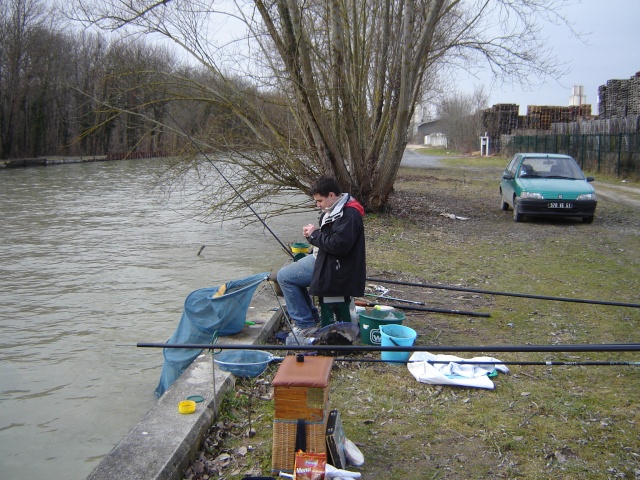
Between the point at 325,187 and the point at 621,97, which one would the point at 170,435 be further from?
the point at 621,97

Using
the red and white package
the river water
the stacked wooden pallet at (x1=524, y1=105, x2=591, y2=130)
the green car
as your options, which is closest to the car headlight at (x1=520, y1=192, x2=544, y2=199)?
the green car

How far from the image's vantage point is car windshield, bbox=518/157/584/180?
49.9 ft

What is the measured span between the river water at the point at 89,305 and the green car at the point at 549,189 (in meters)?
5.33

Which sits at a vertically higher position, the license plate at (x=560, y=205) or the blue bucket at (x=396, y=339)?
the license plate at (x=560, y=205)

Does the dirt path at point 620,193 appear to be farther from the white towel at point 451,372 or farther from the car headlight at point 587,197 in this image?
the white towel at point 451,372

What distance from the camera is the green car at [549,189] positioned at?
14195mm

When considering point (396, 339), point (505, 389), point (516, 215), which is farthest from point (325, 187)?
point (516, 215)

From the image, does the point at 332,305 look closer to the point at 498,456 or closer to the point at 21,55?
the point at 498,456

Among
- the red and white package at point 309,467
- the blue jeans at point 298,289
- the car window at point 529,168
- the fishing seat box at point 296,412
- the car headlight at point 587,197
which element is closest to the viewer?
the red and white package at point 309,467

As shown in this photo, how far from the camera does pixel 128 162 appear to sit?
142 feet

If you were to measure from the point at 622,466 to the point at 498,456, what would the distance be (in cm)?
69

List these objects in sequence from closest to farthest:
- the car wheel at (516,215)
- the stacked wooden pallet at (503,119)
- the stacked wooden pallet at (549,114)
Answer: the car wheel at (516,215)
the stacked wooden pallet at (549,114)
the stacked wooden pallet at (503,119)

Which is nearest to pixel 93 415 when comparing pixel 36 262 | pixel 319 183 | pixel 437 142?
pixel 319 183

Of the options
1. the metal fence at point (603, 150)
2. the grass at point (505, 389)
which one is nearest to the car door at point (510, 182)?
the grass at point (505, 389)
